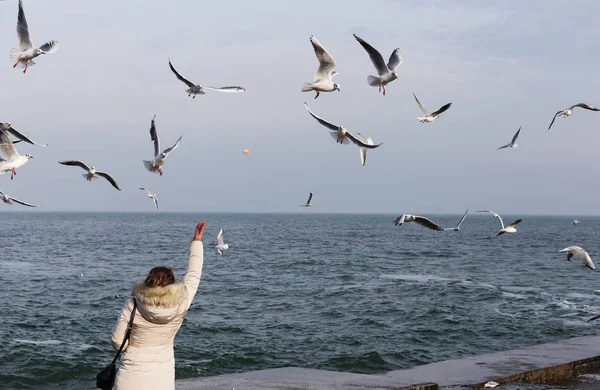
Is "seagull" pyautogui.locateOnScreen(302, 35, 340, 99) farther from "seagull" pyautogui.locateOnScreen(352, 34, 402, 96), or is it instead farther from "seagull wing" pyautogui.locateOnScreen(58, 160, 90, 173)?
"seagull wing" pyautogui.locateOnScreen(58, 160, 90, 173)

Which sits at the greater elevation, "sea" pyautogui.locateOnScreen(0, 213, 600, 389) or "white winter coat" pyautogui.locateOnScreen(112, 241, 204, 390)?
"white winter coat" pyautogui.locateOnScreen(112, 241, 204, 390)

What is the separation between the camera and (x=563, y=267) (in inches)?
1422

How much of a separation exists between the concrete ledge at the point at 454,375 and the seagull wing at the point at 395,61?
3898 millimetres

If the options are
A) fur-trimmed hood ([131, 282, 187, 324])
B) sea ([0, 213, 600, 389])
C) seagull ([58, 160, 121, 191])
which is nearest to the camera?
fur-trimmed hood ([131, 282, 187, 324])

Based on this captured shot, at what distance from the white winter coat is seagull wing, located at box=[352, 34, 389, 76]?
18.9 feet

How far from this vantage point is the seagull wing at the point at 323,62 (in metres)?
9.88

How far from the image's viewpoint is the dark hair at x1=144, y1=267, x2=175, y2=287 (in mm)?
4676

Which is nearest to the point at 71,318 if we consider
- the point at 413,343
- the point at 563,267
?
the point at 413,343

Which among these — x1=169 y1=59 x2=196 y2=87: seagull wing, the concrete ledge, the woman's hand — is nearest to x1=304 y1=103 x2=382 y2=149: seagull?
x1=169 y1=59 x2=196 y2=87: seagull wing

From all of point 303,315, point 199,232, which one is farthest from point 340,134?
point 303,315

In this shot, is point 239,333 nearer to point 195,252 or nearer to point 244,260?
point 195,252

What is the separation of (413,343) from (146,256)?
2995 cm

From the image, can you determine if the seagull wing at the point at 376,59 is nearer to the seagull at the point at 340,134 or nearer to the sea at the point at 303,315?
the seagull at the point at 340,134

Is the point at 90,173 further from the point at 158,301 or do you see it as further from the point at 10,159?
the point at 158,301
